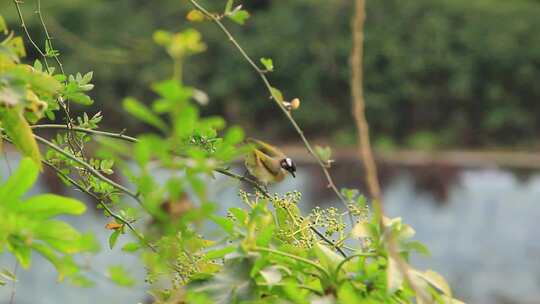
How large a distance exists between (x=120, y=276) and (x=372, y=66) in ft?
22.9

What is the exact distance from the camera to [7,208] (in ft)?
1.75

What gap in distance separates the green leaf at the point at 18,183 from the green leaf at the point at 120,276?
0.23 feet

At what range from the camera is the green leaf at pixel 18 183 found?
1.75 feet

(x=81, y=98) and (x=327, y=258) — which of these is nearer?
(x=327, y=258)

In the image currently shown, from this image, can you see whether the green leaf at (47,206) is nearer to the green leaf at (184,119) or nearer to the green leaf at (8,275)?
the green leaf at (184,119)

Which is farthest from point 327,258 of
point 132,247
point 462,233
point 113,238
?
point 462,233

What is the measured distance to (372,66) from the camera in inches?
292

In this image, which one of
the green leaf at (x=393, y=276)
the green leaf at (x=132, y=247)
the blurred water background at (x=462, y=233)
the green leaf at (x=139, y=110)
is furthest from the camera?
the blurred water background at (x=462, y=233)

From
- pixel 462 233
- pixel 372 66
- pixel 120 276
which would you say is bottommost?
pixel 120 276

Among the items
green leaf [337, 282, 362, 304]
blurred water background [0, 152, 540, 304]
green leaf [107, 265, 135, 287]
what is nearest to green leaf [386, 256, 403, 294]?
green leaf [337, 282, 362, 304]

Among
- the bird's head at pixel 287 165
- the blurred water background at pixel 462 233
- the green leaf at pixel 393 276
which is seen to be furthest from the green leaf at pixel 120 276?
the blurred water background at pixel 462 233

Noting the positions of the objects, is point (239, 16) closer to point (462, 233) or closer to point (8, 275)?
point (8, 275)

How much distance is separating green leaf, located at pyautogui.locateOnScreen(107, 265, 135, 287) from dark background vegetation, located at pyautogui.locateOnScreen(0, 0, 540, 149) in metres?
6.70

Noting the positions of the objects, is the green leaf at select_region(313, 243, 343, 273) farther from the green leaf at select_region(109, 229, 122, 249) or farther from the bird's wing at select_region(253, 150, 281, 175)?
the green leaf at select_region(109, 229, 122, 249)
